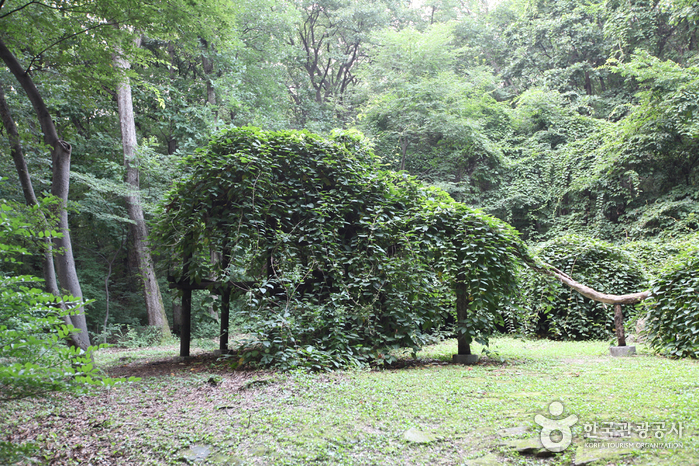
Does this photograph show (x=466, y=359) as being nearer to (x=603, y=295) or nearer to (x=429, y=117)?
(x=603, y=295)

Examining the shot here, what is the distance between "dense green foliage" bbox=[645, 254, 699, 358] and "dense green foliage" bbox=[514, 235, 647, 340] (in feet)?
7.98

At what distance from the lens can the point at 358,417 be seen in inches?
114

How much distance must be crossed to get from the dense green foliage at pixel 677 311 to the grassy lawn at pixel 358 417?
0.92m

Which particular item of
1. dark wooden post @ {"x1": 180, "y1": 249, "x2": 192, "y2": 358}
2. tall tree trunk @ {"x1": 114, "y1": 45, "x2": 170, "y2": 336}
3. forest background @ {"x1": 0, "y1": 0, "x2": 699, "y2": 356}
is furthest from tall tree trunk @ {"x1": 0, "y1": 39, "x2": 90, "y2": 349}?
tall tree trunk @ {"x1": 114, "y1": 45, "x2": 170, "y2": 336}

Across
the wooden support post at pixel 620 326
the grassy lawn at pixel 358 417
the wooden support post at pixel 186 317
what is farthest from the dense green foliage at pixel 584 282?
the wooden support post at pixel 186 317

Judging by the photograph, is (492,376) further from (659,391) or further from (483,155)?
(483,155)

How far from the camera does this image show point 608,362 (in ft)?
16.3

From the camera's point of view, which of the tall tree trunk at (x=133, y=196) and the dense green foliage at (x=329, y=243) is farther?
the tall tree trunk at (x=133, y=196)

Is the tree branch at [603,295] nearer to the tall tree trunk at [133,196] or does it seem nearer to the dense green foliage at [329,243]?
the dense green foliage at [329,243]

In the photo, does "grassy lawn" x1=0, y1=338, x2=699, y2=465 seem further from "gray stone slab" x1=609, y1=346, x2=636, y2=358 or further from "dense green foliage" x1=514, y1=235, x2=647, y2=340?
"dense green foliage" x1=514, y1=235, x2=647, y2=340

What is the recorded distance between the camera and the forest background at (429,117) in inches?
396

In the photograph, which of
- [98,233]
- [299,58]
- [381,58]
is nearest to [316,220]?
[98,233]

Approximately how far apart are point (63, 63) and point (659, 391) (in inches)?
273

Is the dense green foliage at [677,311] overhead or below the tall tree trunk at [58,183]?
below
